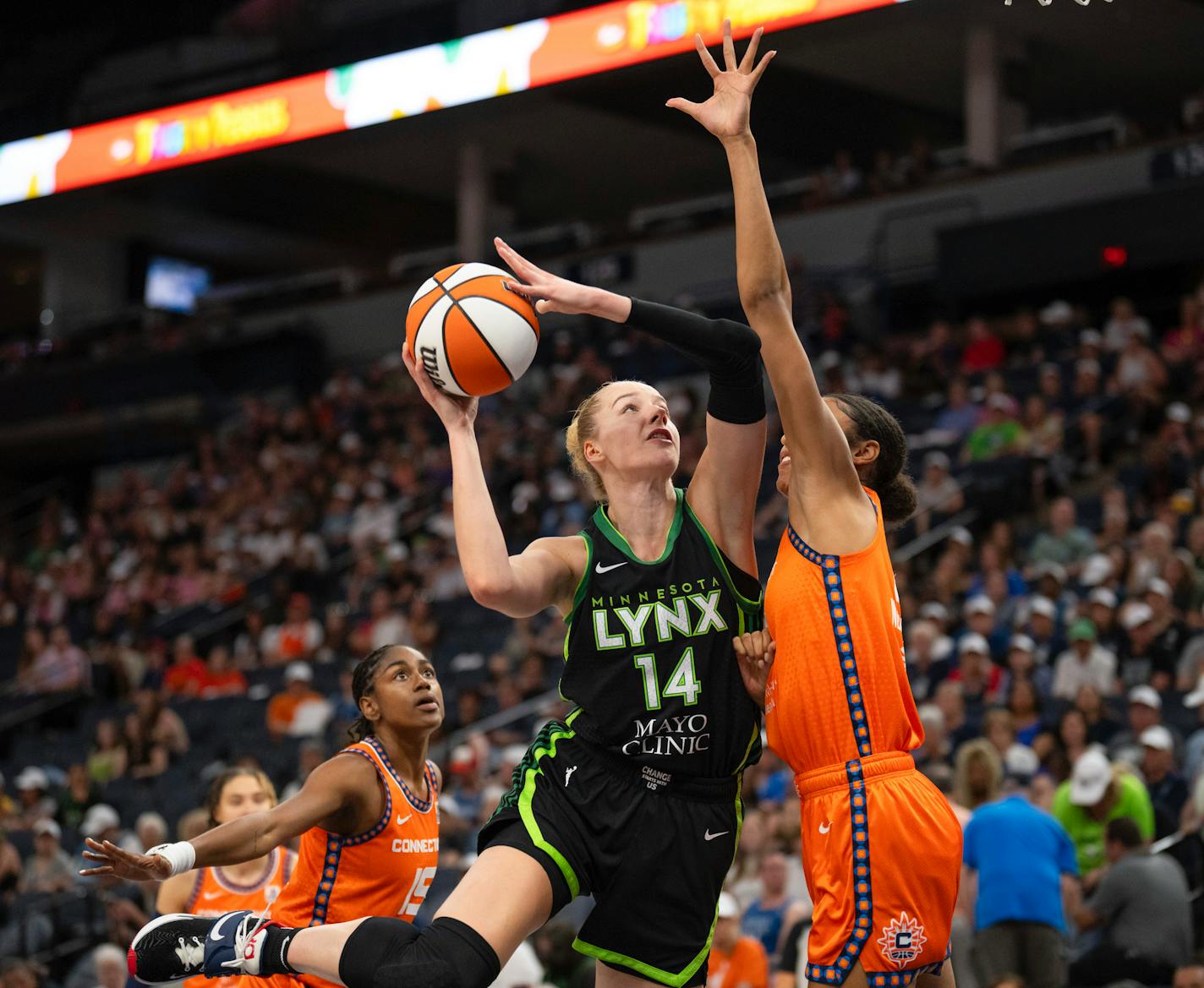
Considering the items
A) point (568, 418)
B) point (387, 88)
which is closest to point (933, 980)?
point (568, 418)

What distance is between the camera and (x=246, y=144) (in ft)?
68.6

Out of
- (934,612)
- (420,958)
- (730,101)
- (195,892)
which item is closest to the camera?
(420,958)

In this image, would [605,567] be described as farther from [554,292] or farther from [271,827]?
[271,827]

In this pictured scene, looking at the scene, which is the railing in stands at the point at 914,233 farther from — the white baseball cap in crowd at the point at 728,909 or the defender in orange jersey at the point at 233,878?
the defender in orange jersey at the point at 233,878

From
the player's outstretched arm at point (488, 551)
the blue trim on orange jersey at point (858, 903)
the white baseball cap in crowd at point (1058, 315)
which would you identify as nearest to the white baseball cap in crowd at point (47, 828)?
the player's outstretched arm at point (488, 551)

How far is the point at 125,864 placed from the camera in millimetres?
4883

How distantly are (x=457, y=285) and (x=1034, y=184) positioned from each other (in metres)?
16.2

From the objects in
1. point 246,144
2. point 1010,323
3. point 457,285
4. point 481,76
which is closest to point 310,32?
point 246,144

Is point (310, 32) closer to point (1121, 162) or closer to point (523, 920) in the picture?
point (1121, 162)

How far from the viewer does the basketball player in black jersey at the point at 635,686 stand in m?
4.51

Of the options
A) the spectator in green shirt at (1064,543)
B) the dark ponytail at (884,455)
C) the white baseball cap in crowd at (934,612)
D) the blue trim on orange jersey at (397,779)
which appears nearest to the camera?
the dark ponytail at (884,455)

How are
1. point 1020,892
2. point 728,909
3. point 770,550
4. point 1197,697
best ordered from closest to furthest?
point 1020,892 → point 728,909 → point 1197,697 → point 770,550

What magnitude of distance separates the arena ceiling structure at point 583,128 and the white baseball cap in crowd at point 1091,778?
9079 mm

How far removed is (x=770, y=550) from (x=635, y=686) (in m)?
9.21
